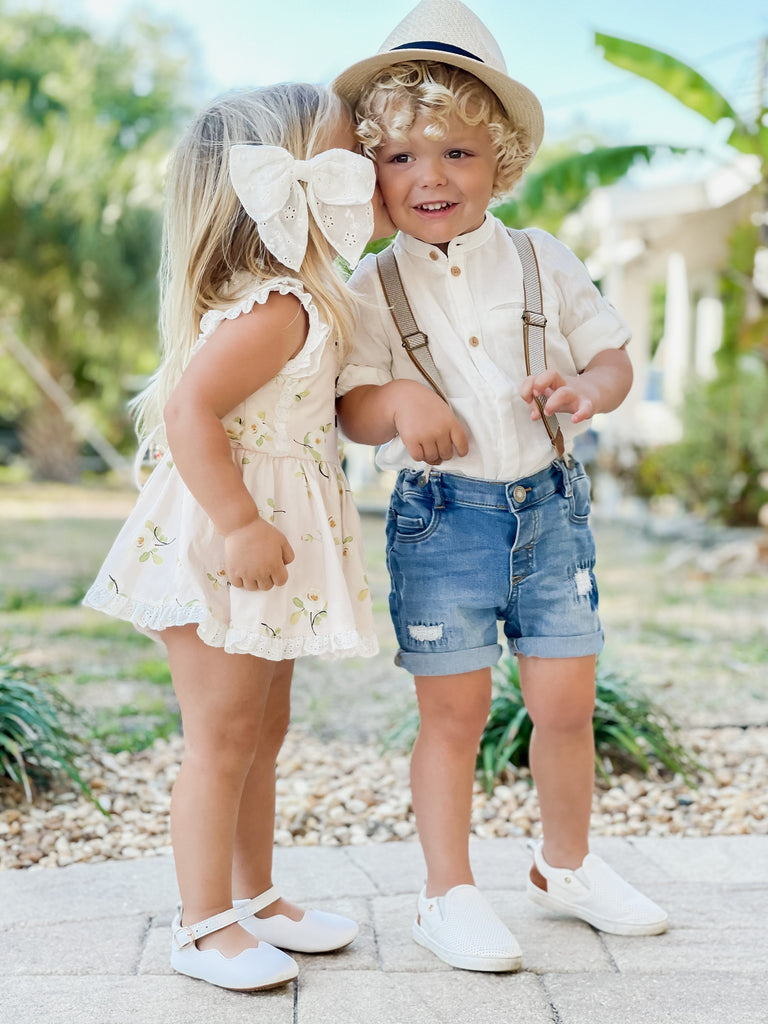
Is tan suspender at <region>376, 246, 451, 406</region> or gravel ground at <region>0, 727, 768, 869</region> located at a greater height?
tan suspender at <region>376, 246, 451, 406</region>

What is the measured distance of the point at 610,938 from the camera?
220 centimetres

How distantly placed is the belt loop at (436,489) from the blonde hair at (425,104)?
623 mm

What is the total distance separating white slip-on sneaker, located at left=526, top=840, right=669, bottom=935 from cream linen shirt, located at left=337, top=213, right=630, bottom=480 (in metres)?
0.83

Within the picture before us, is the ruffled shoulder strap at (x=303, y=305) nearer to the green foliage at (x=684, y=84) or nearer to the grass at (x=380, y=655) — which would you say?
the grass at (x=380, y=655)

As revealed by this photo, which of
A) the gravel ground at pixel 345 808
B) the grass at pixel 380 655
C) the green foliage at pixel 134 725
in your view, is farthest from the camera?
the grass at pixel 380 655

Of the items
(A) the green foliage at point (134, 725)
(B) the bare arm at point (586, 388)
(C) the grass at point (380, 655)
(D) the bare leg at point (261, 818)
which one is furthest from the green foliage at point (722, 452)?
(D) the bare leg at point (261, 818)

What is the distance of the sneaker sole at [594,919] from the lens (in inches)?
86.4

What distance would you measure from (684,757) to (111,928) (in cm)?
187

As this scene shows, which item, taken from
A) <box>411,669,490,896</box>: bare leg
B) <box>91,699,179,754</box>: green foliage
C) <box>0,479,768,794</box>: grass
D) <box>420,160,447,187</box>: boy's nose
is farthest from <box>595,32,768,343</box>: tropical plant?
<box>411,669,490,896</box>: bare leg

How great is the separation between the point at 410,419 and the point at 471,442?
0.18 metres

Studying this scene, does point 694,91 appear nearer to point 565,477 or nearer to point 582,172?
point 582,172

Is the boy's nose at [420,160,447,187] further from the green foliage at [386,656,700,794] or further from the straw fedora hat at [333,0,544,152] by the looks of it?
the green foliage at [386,656,700,794]

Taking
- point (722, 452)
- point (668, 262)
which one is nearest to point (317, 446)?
point (722, 452)

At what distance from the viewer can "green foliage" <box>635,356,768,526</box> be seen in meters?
9.05
